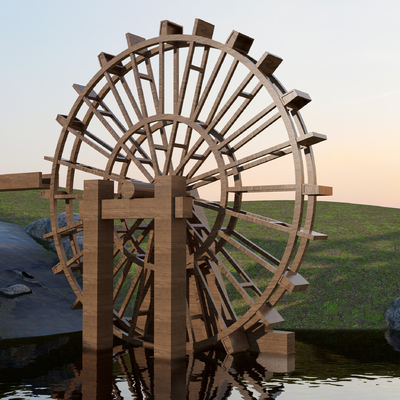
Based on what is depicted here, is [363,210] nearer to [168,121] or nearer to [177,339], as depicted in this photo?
[168,121]

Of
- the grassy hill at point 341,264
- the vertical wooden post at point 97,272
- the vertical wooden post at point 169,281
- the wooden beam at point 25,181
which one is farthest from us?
the grassy hill at point 341,264

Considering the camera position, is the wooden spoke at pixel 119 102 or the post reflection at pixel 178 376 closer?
the post reflection at pixel 178 376

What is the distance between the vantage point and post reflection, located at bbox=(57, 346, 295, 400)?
7.52m

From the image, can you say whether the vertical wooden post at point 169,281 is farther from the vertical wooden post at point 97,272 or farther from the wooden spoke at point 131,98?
the wooden spoke at point 131,98

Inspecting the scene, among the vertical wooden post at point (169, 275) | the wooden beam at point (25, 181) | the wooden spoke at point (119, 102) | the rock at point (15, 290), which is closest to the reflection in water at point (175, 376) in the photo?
the vertical wooden post at point (169, 275)

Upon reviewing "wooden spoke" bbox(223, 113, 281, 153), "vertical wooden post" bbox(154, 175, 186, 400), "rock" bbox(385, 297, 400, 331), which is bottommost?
"rock" bbox(385, 297, 400, 331)

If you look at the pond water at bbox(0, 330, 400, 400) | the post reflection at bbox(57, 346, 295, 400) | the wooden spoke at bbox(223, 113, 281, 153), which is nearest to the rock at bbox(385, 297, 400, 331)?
the pond water at bbox(0, 330, 400, 400)

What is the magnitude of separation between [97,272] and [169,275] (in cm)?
179

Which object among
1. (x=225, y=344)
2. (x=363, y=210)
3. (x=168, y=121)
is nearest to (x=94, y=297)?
(x=225, y=344)

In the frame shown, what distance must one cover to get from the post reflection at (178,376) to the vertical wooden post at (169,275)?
338mm

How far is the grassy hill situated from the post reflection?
5.78 m

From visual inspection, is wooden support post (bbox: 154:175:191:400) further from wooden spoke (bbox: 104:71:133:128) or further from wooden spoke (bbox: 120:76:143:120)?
wooden spoke (bbox: 104:71:133:128)

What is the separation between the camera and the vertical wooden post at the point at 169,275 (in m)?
8.77

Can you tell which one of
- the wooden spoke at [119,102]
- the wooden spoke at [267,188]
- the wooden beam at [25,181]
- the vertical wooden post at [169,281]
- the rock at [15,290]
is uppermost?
the wooden spoke at [119,102]
